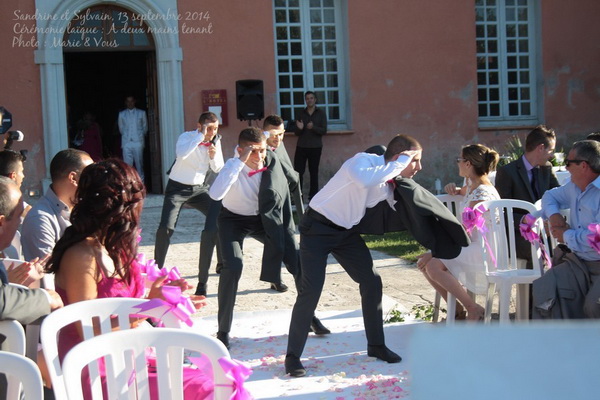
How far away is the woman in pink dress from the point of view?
11.1 feet

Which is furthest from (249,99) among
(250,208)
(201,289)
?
(250,208)

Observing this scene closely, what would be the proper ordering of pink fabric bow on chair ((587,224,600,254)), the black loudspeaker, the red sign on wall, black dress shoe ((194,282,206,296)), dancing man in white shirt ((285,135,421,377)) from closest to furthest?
pink fabric bow on chair ((587,224,600,254)) → dancing man in white shirt ((285,135,421,377)) → black dress shoe ((194,282,206,296)) → the black loudspeaker → the red sign on wall

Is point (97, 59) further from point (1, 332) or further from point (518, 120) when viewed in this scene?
point (1, 332)

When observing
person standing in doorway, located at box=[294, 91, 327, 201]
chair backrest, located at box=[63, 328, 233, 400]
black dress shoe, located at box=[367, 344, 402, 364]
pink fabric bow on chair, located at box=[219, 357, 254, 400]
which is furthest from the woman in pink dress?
person standing in doorway, located at box=[294, 91, 327, 201]

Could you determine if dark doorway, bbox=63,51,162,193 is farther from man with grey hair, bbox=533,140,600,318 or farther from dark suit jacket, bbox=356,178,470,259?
man with grey hair, bbox=533,140,600,318

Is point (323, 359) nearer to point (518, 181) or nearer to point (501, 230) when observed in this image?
point (501, 230)

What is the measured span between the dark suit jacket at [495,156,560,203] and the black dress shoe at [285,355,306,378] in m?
2.18

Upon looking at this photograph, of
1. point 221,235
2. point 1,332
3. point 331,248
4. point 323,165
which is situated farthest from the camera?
point 323,165

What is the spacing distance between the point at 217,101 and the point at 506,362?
555 inches

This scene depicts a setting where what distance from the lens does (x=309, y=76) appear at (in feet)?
52.3

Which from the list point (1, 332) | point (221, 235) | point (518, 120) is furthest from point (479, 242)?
point (518, 120)

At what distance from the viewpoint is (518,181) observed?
21.4 ft

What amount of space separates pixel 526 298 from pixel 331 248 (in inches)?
57.4

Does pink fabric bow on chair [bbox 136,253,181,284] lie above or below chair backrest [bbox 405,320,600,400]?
below
